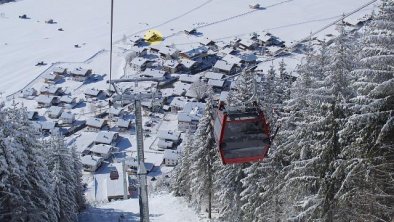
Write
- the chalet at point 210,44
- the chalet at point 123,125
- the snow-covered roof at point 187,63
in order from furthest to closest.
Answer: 1. the chalet at point 210,44
2. the snow-covered roof at point 187,63
3. the chalet at point 123,125

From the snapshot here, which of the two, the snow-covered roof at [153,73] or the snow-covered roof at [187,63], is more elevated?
the snow-covered roof at [187,63]

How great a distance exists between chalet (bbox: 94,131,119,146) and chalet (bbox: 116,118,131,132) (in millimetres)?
2110

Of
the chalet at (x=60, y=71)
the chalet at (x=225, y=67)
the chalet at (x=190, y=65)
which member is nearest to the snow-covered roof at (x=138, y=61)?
the chalet at (x=190, y=65)

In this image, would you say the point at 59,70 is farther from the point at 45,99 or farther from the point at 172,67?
the point at 172,67

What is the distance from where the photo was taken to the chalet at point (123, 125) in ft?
212

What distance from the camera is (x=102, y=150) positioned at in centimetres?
5919

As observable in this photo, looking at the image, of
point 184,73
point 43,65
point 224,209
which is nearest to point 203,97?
point 184,73

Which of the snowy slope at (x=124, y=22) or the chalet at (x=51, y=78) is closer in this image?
the chalet at (x=51, y=78)

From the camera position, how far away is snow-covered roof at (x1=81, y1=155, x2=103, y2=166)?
56594mm

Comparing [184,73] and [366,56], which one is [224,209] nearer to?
[366,56]

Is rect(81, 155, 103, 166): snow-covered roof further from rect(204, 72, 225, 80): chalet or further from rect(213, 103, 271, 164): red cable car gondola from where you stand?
rect(213, 103, 271, 164): red cable car gondola

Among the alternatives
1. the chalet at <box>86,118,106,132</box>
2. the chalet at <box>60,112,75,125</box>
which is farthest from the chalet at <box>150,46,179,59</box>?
the chalet at <box>60,112,75,125</box>

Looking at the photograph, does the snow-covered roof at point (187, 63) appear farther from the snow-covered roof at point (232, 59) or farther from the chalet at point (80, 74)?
the chalet at point (80, 74)

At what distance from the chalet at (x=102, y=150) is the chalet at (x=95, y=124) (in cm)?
499
